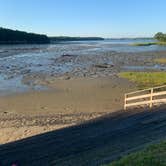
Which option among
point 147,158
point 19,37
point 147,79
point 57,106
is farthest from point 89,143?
point 19,37

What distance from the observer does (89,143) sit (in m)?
12.4

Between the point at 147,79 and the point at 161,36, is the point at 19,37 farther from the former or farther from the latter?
the point at 147,79

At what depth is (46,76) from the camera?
40031 mm

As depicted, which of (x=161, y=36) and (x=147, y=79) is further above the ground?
(x=147, y=79)

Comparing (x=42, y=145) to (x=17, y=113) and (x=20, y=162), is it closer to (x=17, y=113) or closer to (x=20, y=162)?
(x=20, y=162)

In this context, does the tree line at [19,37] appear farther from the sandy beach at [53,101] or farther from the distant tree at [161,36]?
the sandy beach at [53,101]

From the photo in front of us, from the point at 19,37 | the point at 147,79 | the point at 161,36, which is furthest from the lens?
the point at 19,37

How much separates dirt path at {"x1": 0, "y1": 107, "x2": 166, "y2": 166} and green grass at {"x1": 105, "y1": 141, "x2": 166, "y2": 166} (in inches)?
34.5

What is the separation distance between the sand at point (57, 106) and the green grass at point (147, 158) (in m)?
8.15

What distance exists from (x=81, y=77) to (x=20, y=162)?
27505 millimetres

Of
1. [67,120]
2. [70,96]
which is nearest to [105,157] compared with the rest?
[67,120]

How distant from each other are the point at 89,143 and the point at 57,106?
Answer: 446 inches

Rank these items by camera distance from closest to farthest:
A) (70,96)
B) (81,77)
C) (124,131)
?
(124,131) < (70,96) < (81,77)

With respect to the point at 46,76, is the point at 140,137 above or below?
above
